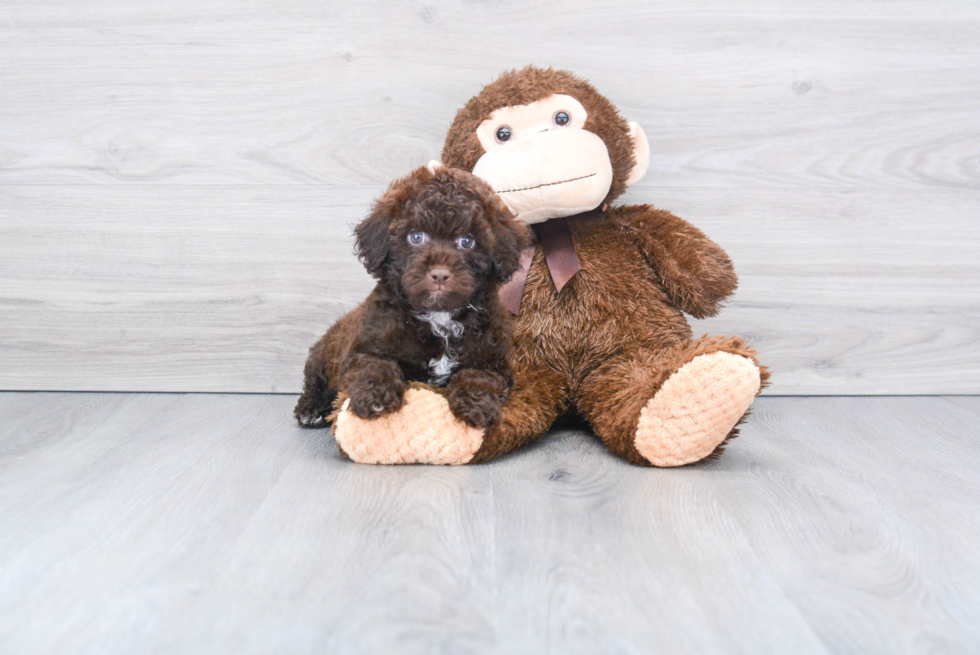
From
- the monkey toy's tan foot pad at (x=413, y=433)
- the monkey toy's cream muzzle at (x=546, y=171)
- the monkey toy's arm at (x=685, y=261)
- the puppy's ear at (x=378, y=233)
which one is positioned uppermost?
the monkey toy's cream muzzle at (x=546, y=171)

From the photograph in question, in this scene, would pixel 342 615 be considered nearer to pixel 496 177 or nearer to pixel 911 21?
pixel 496 177

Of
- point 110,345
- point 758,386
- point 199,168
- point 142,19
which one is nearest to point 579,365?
point 758,386

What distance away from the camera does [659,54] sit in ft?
6.28

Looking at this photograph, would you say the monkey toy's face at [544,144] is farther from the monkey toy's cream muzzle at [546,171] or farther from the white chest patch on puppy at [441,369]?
the white chest patch on puppy at [441,369]

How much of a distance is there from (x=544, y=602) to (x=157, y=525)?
604 millimetres

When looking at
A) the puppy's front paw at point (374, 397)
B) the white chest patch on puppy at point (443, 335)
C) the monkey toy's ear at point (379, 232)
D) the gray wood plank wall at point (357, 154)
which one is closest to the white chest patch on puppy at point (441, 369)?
the white chest patch on puppy at point (443, 335)

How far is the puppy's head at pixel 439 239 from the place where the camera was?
1.25 meters

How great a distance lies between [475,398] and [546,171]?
503mm

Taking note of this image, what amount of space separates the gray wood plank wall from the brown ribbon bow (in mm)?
391

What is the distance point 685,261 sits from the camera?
1.58 metres

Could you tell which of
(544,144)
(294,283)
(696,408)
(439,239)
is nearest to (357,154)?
(294,283)

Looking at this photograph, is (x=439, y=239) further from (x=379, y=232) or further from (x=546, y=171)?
(x=546, y=171)

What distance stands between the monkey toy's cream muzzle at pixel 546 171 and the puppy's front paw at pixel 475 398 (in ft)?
1.32

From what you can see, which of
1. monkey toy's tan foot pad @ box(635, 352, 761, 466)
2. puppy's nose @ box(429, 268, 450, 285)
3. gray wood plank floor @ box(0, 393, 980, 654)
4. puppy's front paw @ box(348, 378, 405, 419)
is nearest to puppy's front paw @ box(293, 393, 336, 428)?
gray wood plank floor @ box(0, 393, 980, 654)
